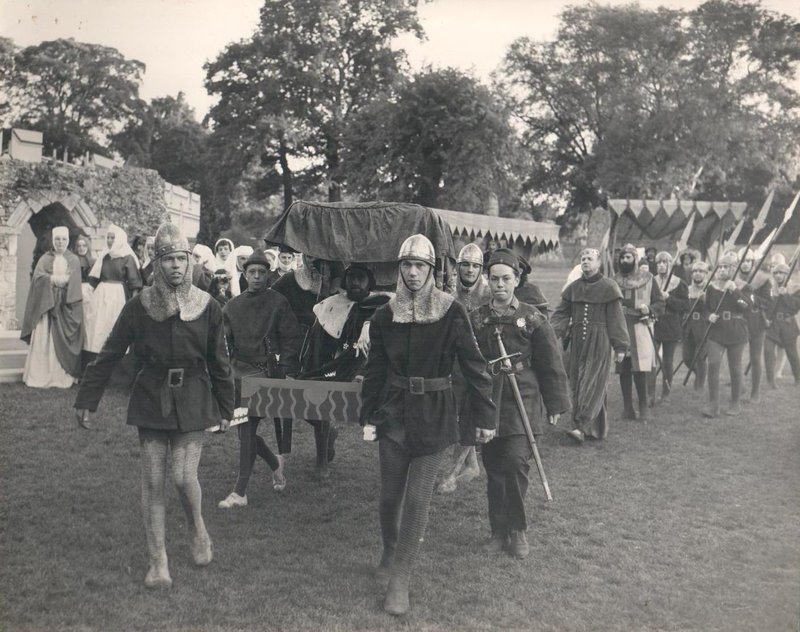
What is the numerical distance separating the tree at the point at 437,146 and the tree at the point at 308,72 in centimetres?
130

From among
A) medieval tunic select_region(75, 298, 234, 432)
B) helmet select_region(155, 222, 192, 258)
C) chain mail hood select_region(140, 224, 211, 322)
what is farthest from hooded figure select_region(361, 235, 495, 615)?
helmet select_region(155, 222, 192, 258)

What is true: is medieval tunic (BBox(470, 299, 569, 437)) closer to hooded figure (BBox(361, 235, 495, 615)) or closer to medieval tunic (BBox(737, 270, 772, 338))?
hooded figure (BBox(361, 235, 495, 615))

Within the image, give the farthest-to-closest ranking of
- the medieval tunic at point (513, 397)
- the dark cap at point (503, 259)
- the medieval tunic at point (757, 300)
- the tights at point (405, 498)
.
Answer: the medieval tunic at point (757, 300) < the dark cap at point (503, 259) < the medieval tunic at point (513, 397) < the tights at point (405, 498)

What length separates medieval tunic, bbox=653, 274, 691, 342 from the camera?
10680 mm

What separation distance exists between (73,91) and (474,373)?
8587 mm

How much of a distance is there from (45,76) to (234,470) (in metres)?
5.02

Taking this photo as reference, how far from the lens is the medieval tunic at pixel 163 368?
431 cm

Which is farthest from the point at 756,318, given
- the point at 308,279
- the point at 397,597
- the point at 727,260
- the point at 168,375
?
the point at 168,375

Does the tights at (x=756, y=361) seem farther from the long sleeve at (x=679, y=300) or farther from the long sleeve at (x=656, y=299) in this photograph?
the long sleeve at (x=656, y=299)

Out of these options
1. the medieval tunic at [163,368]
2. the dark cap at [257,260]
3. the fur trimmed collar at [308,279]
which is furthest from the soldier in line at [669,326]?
the medieval tunic at [163,368]

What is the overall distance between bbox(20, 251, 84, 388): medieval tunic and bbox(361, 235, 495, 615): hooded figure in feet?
22.6

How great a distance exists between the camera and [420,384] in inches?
169

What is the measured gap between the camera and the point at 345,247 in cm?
638

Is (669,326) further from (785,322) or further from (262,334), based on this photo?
(262,334)
